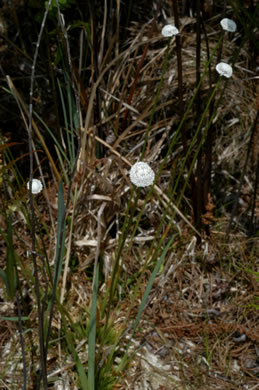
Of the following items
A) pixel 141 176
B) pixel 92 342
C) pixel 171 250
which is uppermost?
pixel 141 176

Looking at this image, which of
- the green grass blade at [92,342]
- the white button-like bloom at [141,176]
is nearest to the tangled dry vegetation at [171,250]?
the green grass blade at [92,342]

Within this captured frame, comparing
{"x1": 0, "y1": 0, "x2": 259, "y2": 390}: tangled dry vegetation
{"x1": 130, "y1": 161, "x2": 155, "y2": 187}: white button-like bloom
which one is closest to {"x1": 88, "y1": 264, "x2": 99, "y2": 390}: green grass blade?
{"x1": 0, "y1": 0, "x2": 259, "y2": 390}: tangled dry vegetation

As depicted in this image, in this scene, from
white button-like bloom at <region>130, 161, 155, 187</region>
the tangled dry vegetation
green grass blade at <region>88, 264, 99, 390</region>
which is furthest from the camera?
the tangled dry vegetation

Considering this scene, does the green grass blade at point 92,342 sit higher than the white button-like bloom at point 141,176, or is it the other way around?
the white button-like bloom at point 141,176

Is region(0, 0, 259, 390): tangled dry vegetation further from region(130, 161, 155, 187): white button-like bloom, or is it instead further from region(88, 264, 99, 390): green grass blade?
region(130, 161, 155, 187): white button-like bloom

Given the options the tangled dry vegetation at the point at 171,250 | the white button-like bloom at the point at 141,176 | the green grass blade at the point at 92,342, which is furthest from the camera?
the tangled dry vegetation at the point at 171,250

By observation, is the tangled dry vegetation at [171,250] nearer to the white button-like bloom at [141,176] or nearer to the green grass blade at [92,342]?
the green grass blade at [92,342]

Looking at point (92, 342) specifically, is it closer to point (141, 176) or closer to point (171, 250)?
point (141, 176)

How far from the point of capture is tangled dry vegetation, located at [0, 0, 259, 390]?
4.43 ft

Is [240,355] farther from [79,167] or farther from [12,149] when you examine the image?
[12,149]

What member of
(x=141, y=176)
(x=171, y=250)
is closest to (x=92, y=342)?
(x=141, y=176)

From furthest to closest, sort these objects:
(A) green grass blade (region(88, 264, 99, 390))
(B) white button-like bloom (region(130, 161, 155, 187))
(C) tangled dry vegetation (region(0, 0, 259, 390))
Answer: (C) tangled dry vegetation (region(0, 0, 259, 390)) < (A) green grass blade (region(88, 264, 99, 390)) < (B) white button-like bloom (region(130, 161, 155, 187))

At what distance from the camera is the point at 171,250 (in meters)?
1.59

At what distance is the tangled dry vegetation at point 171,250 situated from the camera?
4.43 ft
